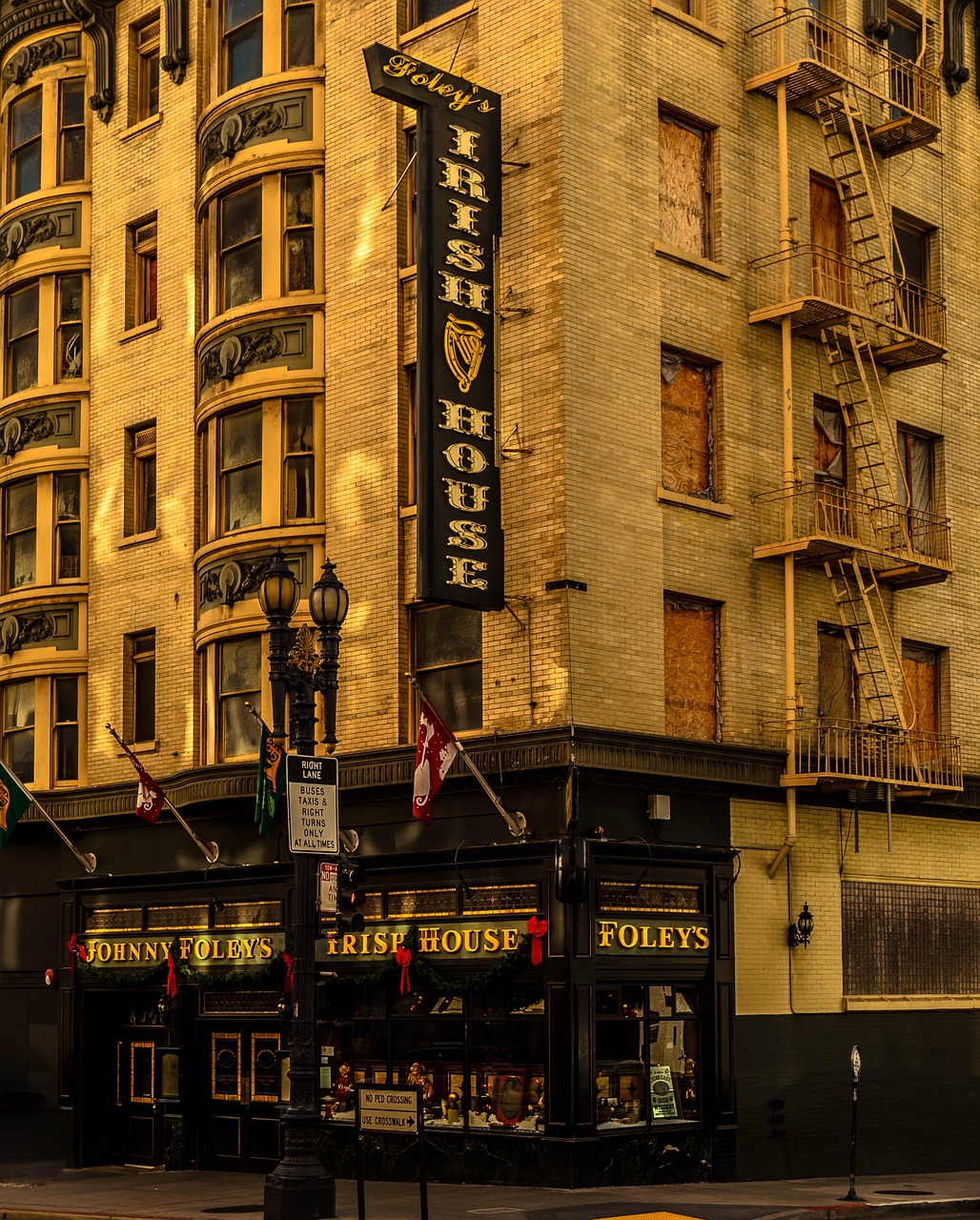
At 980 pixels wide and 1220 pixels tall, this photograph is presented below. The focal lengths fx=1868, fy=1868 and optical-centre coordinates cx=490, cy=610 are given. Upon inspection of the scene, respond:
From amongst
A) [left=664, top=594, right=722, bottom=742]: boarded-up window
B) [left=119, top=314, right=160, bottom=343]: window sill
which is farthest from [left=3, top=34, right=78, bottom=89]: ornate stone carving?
[left=664, top=594, right=722, bottom=742]: boarded-up window

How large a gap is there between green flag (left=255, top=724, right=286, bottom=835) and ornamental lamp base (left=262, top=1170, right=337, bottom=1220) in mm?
5887

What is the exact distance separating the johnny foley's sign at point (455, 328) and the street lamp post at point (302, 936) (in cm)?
217

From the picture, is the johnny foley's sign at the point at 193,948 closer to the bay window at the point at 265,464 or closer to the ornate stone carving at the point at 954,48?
the bay window at the point at 265,464

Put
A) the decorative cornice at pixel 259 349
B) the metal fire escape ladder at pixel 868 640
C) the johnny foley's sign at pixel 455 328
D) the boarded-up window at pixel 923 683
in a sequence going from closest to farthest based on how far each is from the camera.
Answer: the johnny foley's sign at pixel 455 328 < the metal fire escape ladder at pixel 868 640 < the decorative cornice at pixel 259 349 < the boarded-up window at pixel 923 683

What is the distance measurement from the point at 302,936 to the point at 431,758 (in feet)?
11.1

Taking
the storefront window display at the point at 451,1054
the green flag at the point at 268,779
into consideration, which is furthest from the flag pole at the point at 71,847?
the storefront window display at the point at 451,1054

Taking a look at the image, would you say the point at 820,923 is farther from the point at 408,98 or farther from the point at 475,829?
the point at 408,98

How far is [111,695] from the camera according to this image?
32031 mm

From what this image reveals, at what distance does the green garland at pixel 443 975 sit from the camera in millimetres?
23578

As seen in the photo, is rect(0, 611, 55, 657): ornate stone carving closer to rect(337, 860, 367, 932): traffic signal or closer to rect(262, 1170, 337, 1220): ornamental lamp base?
rect(337, 860, 367, 932): traffic signal

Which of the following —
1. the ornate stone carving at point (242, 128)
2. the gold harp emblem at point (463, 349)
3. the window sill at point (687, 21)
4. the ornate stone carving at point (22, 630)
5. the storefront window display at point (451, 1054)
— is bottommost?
the storefront window display at point (451, 1054)

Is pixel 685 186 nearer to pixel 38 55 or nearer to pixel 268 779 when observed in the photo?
pixel 268 779

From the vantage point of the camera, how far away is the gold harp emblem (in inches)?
953

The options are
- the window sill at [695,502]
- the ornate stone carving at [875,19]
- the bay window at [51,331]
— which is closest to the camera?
the window sill at [695,502]
